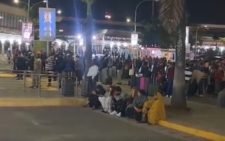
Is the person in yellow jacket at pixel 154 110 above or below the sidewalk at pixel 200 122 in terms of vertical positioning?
above

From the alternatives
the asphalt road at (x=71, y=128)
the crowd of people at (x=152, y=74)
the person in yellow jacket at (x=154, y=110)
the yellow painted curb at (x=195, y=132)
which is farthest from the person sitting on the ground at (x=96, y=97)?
the yellow painted curb at (x=195, y=132)

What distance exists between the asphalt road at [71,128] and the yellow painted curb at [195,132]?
0.34 metres

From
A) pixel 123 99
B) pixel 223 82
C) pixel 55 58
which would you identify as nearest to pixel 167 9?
pixel 123 99

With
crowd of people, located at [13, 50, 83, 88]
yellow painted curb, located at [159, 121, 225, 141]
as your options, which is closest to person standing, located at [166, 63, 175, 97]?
crowd of people, located at [13, 50, 83, 88]

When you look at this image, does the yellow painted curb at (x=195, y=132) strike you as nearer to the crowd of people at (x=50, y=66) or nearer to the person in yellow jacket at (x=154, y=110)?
the person in yellow jacket at (x=154, y=110)

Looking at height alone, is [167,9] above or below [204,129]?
above

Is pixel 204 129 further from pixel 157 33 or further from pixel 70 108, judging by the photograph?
pixel 157 33

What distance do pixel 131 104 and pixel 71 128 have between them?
365 cm

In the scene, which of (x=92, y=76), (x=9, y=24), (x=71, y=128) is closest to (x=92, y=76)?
(x=92, y=76)

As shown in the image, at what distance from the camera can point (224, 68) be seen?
30.5 m

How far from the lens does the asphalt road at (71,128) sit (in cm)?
1462

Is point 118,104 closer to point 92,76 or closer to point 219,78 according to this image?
point 92,76

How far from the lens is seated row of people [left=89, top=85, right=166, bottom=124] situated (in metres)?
18.2

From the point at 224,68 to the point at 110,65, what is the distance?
12.1 meters
